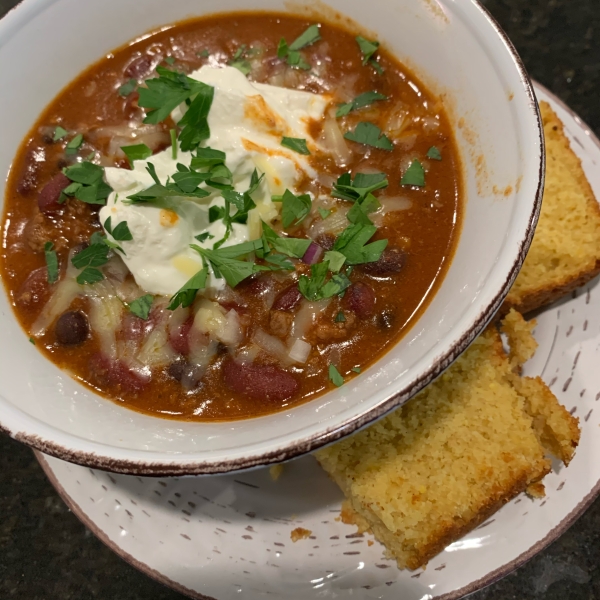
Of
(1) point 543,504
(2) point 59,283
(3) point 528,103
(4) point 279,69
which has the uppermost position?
(3) point 528,103

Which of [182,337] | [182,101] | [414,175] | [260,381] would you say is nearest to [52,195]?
[182,101]

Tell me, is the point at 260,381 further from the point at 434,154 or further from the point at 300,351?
the point at 434,154

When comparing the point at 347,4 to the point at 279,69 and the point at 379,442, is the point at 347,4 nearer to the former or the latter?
the point at 279,69

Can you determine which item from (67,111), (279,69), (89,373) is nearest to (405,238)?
(279,69)

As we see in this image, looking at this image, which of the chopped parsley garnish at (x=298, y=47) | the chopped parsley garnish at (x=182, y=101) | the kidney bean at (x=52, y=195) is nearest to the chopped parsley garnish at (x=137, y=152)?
the chopped parsley garnish at (x=182, y=101)

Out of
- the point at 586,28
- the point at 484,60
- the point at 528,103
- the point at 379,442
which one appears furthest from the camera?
the point at 586,28

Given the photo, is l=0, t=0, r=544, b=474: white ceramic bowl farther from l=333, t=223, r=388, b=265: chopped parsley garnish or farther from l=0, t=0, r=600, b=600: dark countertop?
l=0, t=0, r=600, b=600: dark countertop

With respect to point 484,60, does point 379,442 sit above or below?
below
